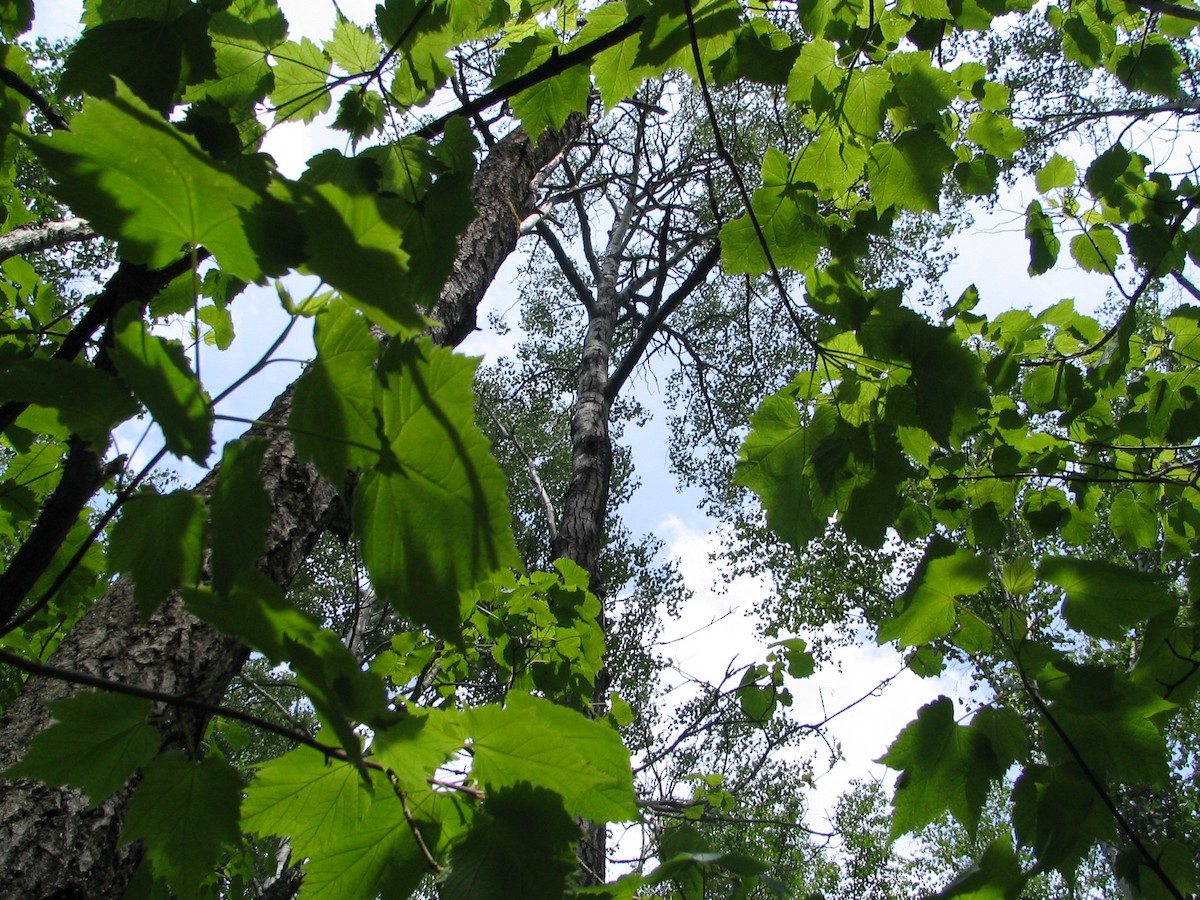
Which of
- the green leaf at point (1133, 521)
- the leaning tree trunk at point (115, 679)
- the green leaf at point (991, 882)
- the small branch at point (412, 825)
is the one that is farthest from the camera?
the green leaf at point (1133, 521)

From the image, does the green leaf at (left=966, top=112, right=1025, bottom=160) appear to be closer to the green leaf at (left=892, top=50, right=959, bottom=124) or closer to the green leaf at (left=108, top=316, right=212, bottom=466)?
the green leaf at (left=892, top=50, right=959, bottom=124)

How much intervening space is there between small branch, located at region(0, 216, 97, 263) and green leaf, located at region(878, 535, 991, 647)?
1560 millimetres

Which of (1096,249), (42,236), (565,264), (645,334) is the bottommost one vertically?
(1096,249)

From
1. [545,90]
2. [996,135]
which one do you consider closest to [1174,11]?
[996,135]

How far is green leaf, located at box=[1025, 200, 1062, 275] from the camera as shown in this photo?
192 centimetres

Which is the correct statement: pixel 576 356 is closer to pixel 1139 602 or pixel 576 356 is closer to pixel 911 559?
pixel 911 559

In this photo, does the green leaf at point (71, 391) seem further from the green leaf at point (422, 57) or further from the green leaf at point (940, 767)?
the green leaf at point (940, 767)

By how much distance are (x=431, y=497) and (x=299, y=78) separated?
648 millimetres

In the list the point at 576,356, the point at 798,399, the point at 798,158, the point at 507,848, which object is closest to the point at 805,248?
the point at 798,158

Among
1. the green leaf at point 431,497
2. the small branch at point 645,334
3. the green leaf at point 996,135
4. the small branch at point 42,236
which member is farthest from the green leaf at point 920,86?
the small branch at point 645,334

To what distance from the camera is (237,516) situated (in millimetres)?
475

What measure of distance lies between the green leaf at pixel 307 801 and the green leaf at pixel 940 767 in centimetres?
70

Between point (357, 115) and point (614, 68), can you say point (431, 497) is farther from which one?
point (614, 68)

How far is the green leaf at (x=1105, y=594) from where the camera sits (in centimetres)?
93
